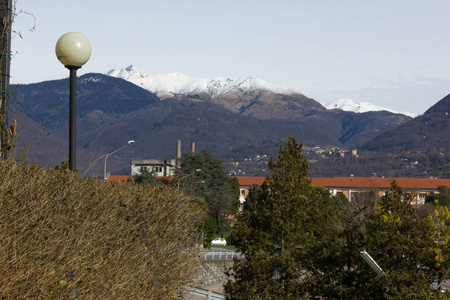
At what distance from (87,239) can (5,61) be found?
3400 millimetres

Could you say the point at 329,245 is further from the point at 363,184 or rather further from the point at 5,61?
the point at 363,184

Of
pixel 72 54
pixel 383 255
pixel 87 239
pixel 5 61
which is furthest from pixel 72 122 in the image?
pixel 383 255

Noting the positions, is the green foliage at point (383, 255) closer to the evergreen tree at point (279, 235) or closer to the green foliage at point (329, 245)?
the green foliage at point (329, 245)

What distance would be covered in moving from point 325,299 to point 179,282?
1923cm

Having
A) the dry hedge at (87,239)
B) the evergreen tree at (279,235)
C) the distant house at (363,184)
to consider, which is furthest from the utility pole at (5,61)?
the distant house at (363,184)

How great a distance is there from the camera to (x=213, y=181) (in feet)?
306

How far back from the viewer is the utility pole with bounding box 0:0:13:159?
7.81 meters

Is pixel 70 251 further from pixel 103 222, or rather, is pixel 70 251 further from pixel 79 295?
pixel 103 222

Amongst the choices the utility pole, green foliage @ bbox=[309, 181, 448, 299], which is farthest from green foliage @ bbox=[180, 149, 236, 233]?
the utility pole

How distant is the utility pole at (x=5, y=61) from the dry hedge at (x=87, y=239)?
3.77 ft

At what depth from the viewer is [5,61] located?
26.6 ft

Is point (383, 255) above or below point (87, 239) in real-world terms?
below

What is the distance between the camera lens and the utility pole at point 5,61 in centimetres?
781

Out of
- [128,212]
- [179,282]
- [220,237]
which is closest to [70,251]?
[128,212]
